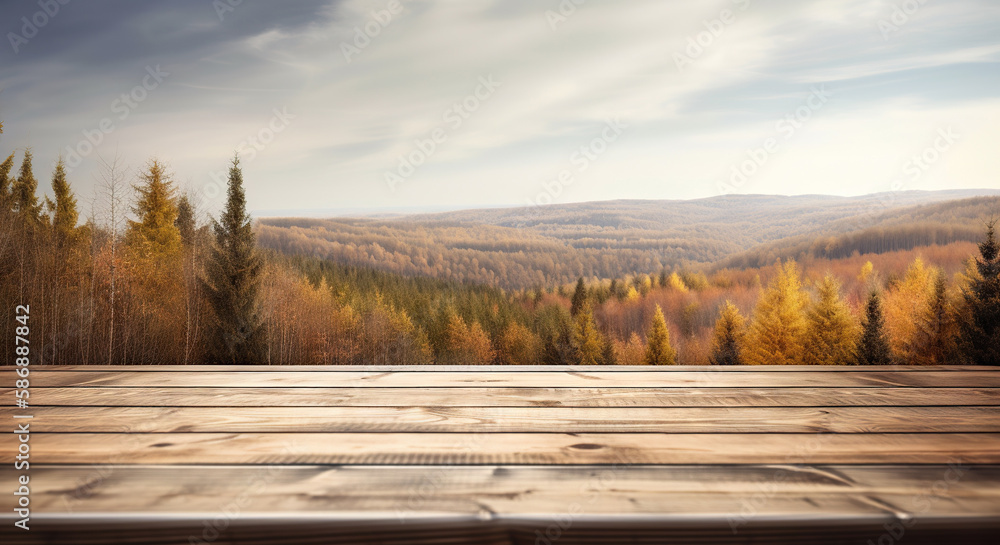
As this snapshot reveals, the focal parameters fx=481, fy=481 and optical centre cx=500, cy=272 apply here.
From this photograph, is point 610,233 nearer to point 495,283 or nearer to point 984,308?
point 495,283

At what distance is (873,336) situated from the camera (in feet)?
58.6

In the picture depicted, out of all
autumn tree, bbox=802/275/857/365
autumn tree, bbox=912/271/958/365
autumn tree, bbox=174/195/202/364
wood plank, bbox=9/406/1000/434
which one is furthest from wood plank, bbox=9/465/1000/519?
autumn tree, bbox=802/275/857/365

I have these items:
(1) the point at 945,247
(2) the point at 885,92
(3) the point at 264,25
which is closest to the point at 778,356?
(1) the point at 945,247

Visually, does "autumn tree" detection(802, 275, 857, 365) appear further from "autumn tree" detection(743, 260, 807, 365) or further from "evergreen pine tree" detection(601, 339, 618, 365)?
"evergreen pine tree" detection(601, 339, 618, 365)

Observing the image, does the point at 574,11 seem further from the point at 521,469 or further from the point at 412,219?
the point at 412,219

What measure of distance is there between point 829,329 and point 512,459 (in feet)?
84.5

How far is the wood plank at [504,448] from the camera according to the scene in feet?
3.90

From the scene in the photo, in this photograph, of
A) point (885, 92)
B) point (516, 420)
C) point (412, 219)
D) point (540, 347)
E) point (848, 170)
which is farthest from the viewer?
point (412, 219)

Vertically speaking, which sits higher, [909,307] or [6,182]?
[6,182]

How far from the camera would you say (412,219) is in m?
58.9

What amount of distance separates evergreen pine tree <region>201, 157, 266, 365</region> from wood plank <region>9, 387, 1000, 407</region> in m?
5.24

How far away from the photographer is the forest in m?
6.50

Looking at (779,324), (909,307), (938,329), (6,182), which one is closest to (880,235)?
(909,307)

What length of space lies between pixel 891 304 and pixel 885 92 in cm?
1366
